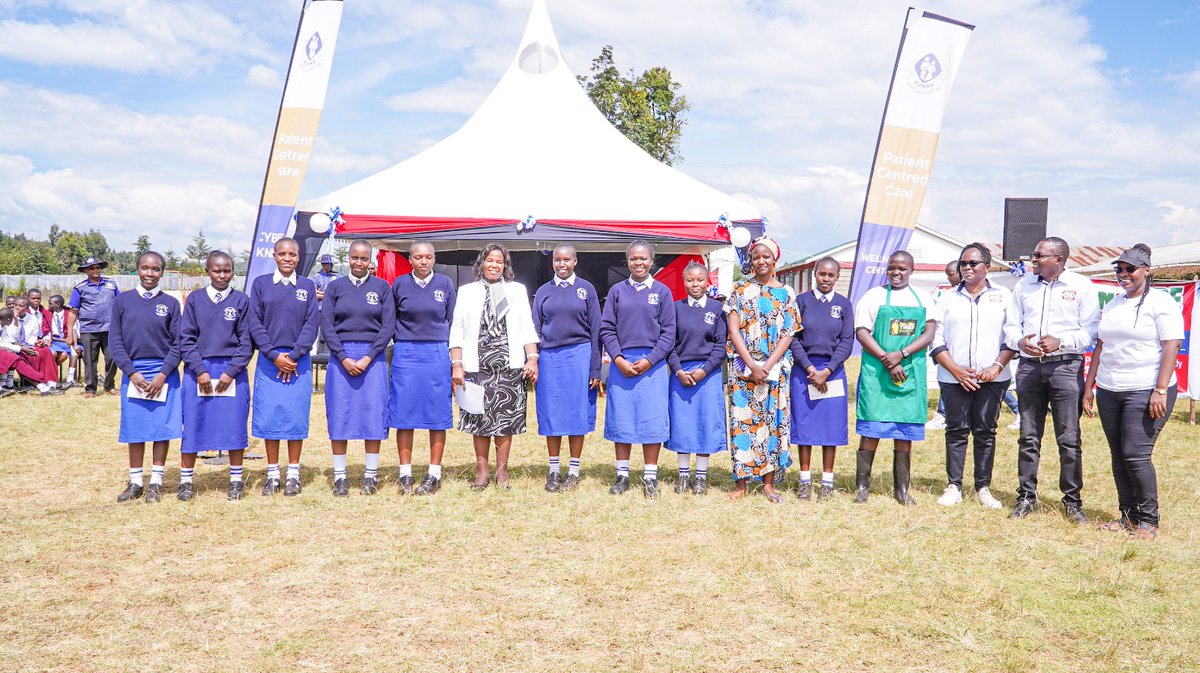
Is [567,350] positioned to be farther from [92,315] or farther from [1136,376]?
[92,315]

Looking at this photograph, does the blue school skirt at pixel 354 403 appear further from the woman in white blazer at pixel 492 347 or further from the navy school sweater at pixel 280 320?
the woman in white blazer at pixel 492 347

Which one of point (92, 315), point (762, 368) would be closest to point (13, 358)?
point (92, 315)

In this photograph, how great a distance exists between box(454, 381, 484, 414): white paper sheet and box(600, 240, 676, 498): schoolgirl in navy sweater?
2.63 feet

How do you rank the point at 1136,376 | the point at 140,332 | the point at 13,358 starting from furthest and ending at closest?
the point at 13,358, the point at 140,332, the point at 1136,376

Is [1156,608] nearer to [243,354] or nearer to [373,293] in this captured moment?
[373,293]

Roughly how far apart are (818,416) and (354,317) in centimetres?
295

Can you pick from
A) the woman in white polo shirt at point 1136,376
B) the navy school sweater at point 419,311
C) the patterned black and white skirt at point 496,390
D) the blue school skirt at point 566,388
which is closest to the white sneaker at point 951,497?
the woman in white polo shirt at point 1136,376

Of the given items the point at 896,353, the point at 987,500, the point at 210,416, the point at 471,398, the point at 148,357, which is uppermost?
the point at 896,353

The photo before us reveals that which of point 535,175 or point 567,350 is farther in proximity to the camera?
point 535,175

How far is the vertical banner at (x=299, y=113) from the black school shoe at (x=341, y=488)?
12.3ft

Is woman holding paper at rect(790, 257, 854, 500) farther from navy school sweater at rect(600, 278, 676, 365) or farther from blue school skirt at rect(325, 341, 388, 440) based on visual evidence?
blue school skirt at rect(325, 341, 388, 440)

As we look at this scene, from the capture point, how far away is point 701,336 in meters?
5.54

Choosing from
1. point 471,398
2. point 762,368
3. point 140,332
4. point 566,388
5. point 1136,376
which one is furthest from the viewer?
point 566,388

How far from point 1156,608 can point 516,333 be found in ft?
11.9
